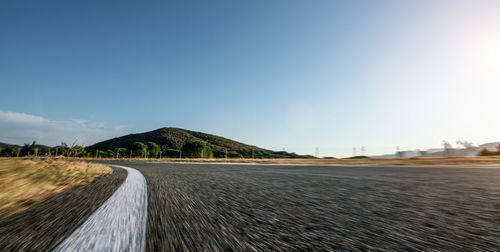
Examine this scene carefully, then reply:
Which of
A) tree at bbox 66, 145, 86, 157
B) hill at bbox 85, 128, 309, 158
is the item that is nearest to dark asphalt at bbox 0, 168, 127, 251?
tree at bbox 66, 145, 86, 157

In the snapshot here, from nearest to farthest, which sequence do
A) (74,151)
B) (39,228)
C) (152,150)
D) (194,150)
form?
(39,228) < (74,151) < (194,150) < (152,150)

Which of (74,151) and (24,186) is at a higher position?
(74,151)

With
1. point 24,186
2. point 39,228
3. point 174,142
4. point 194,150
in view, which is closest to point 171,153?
point 194,150

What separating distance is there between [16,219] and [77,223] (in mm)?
569

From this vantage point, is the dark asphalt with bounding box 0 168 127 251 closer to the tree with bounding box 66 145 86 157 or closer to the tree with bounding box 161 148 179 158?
the tree with bounding box 66 145 86 157

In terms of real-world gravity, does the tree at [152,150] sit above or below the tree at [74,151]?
above

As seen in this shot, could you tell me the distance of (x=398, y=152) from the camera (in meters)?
35.8

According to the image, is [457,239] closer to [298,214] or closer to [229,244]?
[298,214]

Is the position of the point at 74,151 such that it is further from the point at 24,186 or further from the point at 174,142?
the point at 174,142

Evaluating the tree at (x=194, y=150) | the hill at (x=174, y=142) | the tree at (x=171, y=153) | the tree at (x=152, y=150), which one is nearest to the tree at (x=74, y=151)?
the tree at (x=194, y=150)

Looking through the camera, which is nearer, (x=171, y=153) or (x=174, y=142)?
(x=171, y=153)

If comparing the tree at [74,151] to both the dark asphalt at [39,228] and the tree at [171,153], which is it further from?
the tree at [171,153]

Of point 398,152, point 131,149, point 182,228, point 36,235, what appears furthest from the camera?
point 131,149

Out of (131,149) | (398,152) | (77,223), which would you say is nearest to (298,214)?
(77,223)
